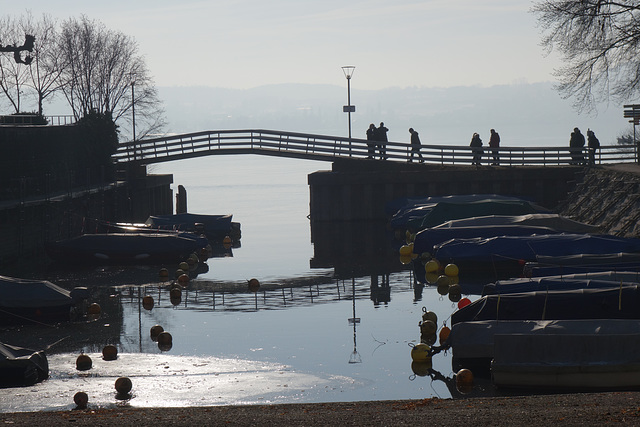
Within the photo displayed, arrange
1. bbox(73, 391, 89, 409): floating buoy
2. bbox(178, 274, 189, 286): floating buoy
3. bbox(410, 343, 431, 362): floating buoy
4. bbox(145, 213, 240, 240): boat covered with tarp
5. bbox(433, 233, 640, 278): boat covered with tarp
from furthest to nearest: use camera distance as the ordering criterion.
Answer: bbox(145, 213, 240, 240): boat covered with tarp → bbox(178, 274, 189, 286): floating buoy → bbox(433, 233, 640, 278): boat covered with tarp → bbox(410, 343, 431, 362): floating buoy → bbox(73, 391, 89, 409): floating buoy

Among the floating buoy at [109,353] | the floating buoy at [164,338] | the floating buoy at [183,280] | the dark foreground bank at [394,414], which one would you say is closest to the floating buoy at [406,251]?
the floating buoy at [183,280]

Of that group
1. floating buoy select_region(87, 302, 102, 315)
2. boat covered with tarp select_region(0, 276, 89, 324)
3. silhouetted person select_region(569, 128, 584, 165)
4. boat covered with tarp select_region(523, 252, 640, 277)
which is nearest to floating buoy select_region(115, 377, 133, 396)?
boat covered with tarp select_region(0, 276, 89, 324)

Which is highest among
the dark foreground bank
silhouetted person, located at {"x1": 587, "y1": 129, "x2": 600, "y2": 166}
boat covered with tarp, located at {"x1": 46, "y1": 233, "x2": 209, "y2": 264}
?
silhouetted person, located at {"x1": 587, "y1": 129, "x2": 600, "y2": 166}

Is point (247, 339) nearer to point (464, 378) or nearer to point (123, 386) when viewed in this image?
point (123, 386)

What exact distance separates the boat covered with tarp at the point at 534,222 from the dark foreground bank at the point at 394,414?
2208 cm

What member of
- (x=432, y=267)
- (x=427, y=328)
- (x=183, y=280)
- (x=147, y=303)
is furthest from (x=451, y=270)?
(x=147, y=303)

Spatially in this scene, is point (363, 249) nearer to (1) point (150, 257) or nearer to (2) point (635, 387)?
(1) point (150, 257)

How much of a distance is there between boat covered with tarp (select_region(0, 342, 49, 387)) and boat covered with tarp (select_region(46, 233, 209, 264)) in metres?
17.9

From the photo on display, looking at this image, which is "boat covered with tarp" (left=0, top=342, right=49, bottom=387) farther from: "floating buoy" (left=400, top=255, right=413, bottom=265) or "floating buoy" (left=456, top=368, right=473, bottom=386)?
"floating buoy" (left=400, top=255, right=413, bottom=265)

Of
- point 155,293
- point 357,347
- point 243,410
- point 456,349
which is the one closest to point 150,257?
point 155,293

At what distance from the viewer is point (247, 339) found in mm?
22281

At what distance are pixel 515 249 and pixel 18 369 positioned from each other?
18.3 meters

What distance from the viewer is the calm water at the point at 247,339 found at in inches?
672

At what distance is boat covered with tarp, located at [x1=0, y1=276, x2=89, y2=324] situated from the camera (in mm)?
23656
